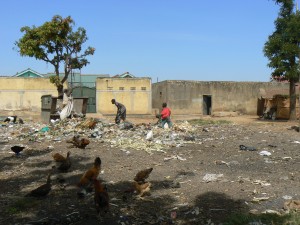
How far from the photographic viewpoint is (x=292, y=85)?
19234 millimetres

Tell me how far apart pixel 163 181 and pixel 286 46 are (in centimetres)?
1387

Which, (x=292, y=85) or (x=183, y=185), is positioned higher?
(x=292, y=85)

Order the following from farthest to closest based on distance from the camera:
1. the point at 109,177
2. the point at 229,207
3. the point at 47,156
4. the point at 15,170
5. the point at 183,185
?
the point at 47,156, the point at 15,170, the point at 109,177, the point at 183,185, the point at 229,207

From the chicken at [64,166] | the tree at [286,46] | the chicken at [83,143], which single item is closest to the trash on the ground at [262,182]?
the chicken at [64,166]

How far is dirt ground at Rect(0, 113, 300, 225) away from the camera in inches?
197

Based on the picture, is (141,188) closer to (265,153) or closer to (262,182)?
(262,182)

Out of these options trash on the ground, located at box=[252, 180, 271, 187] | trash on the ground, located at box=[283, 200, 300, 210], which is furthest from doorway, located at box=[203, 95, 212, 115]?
trash on the ground, located at box=[283, 200, 300, 210]

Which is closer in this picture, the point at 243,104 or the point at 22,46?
the point at 22,46

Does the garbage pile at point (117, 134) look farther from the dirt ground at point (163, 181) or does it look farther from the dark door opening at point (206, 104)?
the dark door opening at point (206, 104)

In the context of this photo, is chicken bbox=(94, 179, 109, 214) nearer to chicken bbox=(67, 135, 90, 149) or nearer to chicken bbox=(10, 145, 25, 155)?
chicken bbox=(10, 145, 25, 155)

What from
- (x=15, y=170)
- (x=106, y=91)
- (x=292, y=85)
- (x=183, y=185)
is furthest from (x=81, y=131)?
(x=106, y=91)

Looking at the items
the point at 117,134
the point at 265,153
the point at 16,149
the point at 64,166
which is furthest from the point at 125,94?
the point at 64,166

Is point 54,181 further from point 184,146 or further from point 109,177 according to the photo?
point 184,146

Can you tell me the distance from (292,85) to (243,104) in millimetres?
7871
